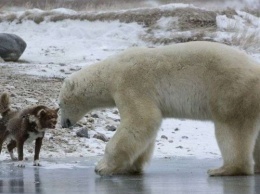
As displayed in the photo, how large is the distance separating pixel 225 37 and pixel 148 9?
17.2 ft

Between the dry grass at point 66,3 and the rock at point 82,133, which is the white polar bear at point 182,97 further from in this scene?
the dry grass at point 66,3

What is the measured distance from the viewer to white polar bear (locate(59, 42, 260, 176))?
34.0ft

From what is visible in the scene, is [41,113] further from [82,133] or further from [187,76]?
[82,133]

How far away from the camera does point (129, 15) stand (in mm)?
31953

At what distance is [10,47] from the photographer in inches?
886

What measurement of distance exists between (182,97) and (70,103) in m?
1.79

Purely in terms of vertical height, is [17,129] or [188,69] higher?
[188,69]

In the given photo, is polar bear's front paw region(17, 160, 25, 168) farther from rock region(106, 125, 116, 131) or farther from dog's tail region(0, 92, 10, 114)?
rock region(106, 125, 116, 131)

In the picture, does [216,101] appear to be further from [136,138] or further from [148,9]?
[148,9]

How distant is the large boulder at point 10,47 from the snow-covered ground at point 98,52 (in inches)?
21.7

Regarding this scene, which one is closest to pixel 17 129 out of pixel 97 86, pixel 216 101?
pixel 97 86

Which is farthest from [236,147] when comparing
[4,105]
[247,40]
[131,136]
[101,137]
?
[247,40]

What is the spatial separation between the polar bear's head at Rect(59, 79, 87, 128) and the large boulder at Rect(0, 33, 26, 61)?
1029 centimetres

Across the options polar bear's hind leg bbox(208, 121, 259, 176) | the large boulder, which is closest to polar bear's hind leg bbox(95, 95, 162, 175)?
polar bear's hind leg bbox(208, 121, 259, 176)
